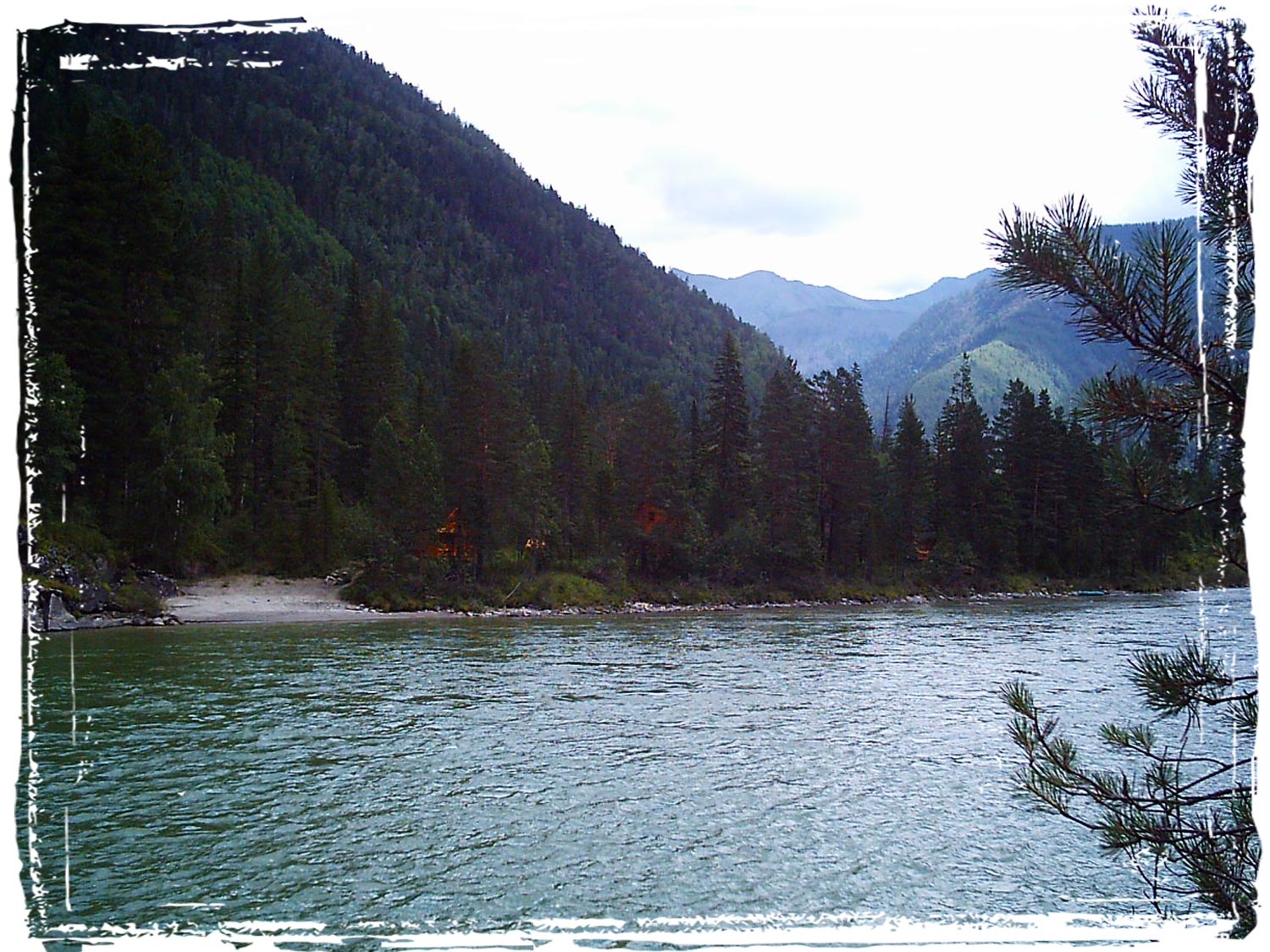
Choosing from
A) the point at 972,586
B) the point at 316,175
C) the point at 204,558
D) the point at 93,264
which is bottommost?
the point at 972,586

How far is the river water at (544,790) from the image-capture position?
6.45 metres

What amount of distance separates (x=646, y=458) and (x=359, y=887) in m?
37.1

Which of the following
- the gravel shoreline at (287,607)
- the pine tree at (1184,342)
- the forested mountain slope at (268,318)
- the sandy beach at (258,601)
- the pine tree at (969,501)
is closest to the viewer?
the pine tree at (1184,342)

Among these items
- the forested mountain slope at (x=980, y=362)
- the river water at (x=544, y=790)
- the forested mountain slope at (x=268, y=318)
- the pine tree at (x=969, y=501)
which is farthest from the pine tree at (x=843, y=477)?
the forested mountain slope at (x=980, y=362)

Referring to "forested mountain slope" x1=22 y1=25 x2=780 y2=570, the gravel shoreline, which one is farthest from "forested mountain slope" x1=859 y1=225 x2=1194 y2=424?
the gravel shoreline

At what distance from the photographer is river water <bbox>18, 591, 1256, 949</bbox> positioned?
21.2 feet

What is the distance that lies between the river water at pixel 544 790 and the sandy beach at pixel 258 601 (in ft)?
25.2

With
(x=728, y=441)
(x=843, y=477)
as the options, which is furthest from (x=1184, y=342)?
(x=843, y=477)

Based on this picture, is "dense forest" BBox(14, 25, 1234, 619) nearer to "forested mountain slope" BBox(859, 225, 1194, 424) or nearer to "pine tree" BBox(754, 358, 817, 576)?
"pine tree" BBox(754, 358, 817, 576)

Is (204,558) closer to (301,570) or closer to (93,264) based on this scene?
(301,570)

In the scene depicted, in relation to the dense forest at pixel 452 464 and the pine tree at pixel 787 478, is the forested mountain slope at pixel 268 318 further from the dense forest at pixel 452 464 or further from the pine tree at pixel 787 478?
the pine tree at pixel 787 478

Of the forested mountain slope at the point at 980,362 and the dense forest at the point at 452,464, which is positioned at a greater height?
the forested mountain slope at the point at 980,362

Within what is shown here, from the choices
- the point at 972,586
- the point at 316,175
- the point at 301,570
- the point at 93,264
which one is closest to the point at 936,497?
the point at 972,586

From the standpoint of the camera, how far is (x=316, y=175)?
112m
